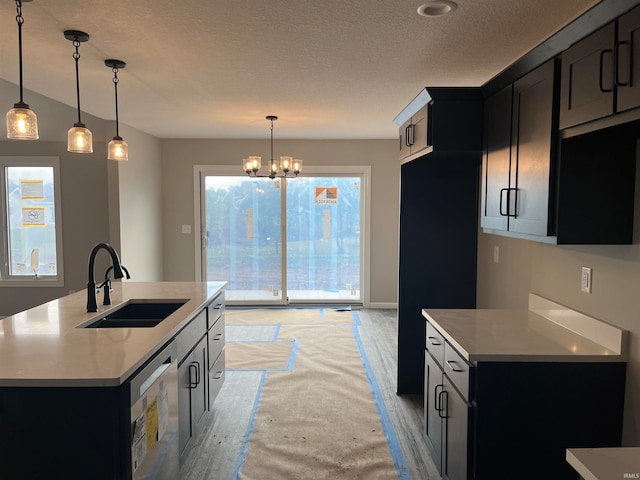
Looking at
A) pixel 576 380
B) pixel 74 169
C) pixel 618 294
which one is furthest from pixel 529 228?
pixel 74 169

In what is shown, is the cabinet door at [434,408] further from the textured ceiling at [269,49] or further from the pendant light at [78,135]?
the pendant light at [78,135]

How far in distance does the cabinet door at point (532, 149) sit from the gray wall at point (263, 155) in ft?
13.8

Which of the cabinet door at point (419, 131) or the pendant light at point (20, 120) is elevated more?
the cabinet door at point (419, 131)

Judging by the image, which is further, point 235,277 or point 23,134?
point 235,277

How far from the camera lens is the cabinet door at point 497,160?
7.82 ft

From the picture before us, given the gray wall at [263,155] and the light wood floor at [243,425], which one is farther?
the gray wall at [263,155]

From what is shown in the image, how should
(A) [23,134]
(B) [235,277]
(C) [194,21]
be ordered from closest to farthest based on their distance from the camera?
(A) [23,134]
(C) [194,21]
(B) [235,277]

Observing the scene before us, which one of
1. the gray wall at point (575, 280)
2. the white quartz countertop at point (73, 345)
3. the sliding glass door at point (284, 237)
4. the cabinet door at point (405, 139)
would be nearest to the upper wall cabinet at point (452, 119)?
the cabinet door at point (405, 139)

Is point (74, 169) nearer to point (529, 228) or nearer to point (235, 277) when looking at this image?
point (235, 277)

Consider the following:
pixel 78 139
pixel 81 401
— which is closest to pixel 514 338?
pixel 81 401

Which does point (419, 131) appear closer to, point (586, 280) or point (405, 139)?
point (405, 139)

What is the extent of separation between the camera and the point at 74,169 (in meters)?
5.79

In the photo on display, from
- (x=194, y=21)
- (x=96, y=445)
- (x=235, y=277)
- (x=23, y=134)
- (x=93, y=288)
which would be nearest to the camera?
(x=96, y=445)

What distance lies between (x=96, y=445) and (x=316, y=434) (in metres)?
1.69
